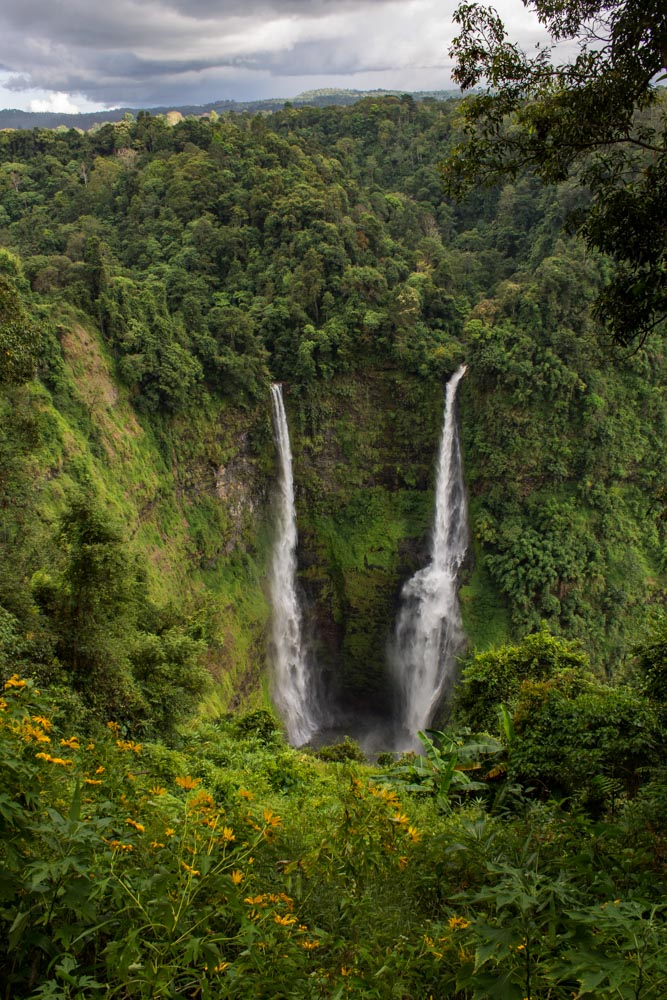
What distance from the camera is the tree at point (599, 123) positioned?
251 inches

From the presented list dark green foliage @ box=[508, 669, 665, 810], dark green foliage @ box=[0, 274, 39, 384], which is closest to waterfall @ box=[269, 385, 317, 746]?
dark green foliage @ box=[0, 274, 39, 384]

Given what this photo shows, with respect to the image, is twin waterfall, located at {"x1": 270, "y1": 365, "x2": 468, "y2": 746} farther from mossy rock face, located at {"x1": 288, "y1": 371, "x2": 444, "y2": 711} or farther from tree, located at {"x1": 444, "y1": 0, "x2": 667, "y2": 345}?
tree, located at {"x1": 444, "y1": 0, "x2": 667, "y2": 345}

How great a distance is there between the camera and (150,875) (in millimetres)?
2570

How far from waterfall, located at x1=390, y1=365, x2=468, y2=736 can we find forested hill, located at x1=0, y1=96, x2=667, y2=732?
2.20 ft

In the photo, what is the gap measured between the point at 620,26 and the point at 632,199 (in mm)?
1658

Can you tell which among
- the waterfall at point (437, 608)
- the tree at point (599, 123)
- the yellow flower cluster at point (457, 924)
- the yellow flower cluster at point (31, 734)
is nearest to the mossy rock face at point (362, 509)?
the waterfall at point (437, 608)

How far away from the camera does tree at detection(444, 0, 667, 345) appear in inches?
251

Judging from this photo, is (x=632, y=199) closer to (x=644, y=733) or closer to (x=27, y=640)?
(x=644, y=733)

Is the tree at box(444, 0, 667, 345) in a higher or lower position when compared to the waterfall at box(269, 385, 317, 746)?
higher

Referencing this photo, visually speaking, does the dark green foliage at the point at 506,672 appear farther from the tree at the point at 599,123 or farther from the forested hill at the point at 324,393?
the forested hill at the point at 324,393

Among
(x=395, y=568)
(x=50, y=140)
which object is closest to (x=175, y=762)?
(x=395, y=568)

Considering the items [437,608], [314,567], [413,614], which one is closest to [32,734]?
[437,608]

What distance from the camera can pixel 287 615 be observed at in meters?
28.4

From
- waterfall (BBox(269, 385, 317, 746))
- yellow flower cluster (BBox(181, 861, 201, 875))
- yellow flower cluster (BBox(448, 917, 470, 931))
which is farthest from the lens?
waterfall (BBox(269, 385, 317, 746))
